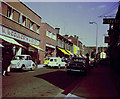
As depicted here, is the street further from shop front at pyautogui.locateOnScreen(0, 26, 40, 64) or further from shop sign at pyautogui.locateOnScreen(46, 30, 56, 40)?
shop sign at pyautogui.locateOnScreen(46, 30, 56, 40)

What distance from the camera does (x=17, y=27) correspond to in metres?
22.7

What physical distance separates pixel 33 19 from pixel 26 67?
43.2ft

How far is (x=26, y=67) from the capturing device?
17.2 meters

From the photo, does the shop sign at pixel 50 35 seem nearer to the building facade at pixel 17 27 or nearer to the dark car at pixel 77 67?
the building facade at pixel 17 27

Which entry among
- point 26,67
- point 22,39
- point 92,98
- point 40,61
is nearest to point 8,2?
point 22,39

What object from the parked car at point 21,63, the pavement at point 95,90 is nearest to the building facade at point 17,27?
the parked car at point 21,63

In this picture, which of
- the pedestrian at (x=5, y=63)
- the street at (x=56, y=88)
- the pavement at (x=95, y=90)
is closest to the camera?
the pavement at (x=95, y=90)

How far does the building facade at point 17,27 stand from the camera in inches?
755

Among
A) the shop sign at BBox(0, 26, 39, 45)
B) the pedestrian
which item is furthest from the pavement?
the shop sign at BBox(0, 26, 39, 45)

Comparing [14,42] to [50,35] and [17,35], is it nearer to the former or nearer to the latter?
[17,35]

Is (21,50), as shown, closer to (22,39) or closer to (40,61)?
(22,39)

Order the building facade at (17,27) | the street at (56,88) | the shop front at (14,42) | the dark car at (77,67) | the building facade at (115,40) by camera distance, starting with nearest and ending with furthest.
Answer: the street at (56,88) → the building facade at (115,40) → the dark car at (77,67) → the shop front at (14,42) → the building facade at (17,27)

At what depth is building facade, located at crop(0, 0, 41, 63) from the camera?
1919 centimetres

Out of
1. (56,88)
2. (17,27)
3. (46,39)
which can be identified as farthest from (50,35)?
(56,88)
